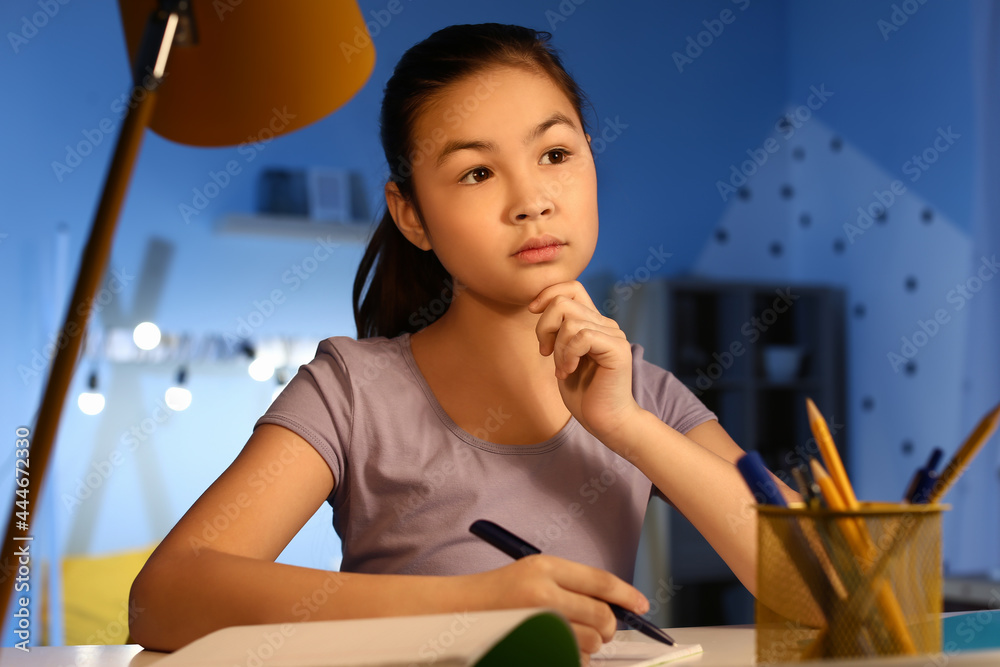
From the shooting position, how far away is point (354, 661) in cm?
46

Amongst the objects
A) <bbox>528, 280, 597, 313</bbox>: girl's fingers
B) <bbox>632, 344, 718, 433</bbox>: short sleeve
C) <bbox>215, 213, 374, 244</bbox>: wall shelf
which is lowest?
<bbox>632, 344, 718, 433</bbox>: short sleeve

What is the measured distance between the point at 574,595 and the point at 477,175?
49 centimetres

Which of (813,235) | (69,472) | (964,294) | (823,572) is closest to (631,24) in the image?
(813,235)

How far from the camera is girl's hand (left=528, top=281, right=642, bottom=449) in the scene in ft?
2.61

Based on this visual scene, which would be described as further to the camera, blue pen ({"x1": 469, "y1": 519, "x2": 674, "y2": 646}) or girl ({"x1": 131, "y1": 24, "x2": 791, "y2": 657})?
girl ({"x1": 131, "y1": 24, "x2": 791, "y2": 657})

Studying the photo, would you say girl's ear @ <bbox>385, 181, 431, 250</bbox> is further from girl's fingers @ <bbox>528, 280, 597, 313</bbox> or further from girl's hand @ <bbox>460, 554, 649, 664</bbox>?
girl's hand @ <bbox>460, 554, 649, 664</bbox>

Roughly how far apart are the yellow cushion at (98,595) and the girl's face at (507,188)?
217 cm

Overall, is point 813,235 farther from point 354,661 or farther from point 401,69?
point 354,661

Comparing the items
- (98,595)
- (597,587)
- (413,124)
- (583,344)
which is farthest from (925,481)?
(98,595)

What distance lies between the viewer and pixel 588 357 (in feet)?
2.74

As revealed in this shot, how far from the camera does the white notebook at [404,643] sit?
428mm

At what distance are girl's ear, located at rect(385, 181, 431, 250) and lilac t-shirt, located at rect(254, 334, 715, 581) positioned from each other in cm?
16

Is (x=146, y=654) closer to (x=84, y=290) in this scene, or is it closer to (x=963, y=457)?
(x=84, y=290)

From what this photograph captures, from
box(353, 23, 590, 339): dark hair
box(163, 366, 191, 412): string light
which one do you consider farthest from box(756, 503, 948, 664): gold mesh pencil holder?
box(163, 366, 191, 412): string light
